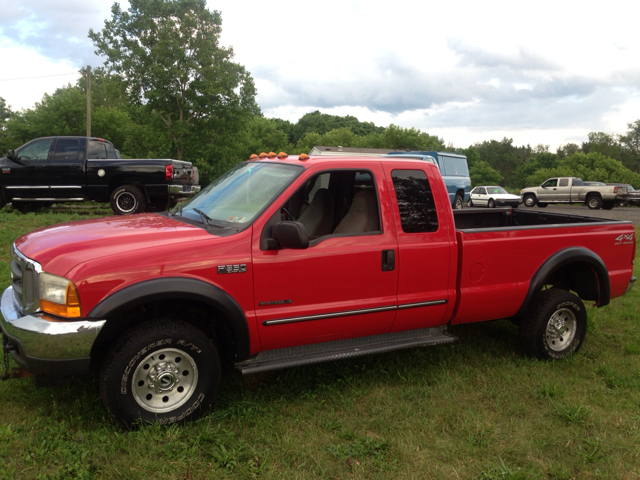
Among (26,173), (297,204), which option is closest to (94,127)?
(26,173)

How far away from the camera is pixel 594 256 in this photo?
502 centimetres

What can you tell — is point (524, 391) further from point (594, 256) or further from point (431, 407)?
point (594, 256)

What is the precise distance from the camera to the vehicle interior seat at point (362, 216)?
4.23 m

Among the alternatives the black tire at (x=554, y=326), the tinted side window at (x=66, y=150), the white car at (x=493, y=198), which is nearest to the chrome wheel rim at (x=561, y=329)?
the black tire at (x=554, y=326)

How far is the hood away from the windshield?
29cm

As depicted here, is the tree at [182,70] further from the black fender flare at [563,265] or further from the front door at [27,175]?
the black fender flare at [563,265]

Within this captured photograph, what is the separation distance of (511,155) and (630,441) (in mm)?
123096

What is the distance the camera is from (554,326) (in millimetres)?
5023

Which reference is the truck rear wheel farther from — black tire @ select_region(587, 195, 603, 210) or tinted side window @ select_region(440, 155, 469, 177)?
tinted side window @ select_region(440, 155, 469, 177)

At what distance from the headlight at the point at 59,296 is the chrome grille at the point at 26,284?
2.8 inches

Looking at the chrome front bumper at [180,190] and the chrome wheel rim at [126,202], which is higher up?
the chrome front bumper at [180,190]

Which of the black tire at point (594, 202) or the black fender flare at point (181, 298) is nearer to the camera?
the black fender flare at point (181, 298)

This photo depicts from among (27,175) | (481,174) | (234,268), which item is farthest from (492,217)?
(481,174)

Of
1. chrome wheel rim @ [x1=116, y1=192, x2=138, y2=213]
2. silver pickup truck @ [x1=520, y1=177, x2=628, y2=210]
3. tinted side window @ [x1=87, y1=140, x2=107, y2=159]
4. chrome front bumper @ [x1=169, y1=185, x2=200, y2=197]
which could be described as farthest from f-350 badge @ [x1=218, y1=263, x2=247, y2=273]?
silver pickup truck @ [x1=520, y1=177, x2=628, y2=210]
